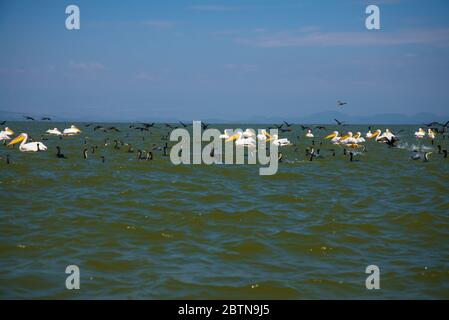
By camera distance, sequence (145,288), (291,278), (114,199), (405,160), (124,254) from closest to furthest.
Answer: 1. (145,288)
2. (291,278)
3. (124,254)
4. (114,199)
5. (405,160)

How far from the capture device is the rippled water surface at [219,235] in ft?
27.9

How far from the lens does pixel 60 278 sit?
8633mm

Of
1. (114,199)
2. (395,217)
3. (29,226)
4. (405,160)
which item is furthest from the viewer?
(405,160)

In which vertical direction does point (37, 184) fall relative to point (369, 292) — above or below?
above

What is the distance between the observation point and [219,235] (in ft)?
38.1

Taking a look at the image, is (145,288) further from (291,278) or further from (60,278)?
(291,278)

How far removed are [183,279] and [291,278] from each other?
202cm

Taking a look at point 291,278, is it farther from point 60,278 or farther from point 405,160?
point 405,160

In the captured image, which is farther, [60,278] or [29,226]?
[29,226]

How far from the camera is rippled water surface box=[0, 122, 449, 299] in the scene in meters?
8.49

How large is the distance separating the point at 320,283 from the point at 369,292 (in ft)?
2.85

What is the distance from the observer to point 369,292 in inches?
328
